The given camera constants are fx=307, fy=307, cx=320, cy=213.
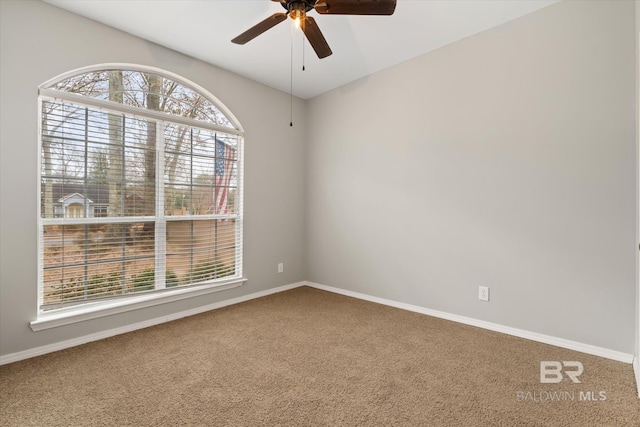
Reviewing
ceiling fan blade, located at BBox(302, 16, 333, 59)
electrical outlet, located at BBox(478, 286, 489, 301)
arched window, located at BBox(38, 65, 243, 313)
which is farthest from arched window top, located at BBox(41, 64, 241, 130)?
electrical outlet, located at BBox(478, 286, 489, 301)

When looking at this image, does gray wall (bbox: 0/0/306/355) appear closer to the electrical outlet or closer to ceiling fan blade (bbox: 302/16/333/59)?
ceiling fan blade (bbox: 302/16/333/59)

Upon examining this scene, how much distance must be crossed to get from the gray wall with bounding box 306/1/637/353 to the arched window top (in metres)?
1.65

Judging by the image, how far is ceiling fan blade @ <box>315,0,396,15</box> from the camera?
1.72m

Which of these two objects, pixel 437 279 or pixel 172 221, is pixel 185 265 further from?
pixel 437 279

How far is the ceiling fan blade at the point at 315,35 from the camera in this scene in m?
1.93

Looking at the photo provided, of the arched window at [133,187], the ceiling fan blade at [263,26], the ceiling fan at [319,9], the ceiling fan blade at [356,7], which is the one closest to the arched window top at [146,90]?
the arched window at [133,187]

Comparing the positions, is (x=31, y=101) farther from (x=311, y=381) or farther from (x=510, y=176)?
(x=510, y=176)

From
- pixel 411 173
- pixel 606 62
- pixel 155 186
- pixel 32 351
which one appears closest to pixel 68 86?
pixel 155 186

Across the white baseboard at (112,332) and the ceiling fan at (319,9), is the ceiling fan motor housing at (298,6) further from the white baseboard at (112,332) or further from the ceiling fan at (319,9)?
the white baseboard at (112,332)

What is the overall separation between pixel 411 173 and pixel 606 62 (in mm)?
1649

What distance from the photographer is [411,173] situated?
10.7 ft

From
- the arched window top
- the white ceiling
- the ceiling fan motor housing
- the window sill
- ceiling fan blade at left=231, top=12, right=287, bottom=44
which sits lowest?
the window sill

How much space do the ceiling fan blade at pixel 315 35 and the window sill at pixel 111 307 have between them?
2.51m

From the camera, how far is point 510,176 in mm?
2635
